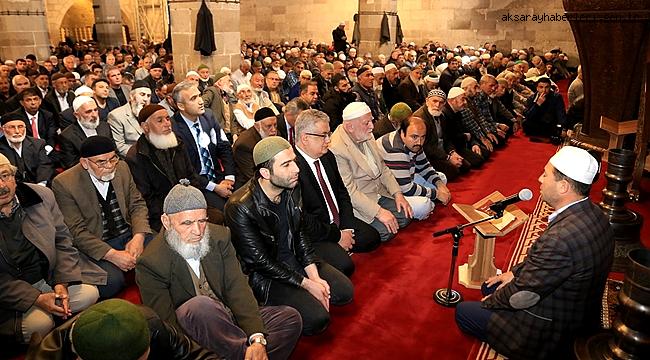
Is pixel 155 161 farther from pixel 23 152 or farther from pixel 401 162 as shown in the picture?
pixel 401 162

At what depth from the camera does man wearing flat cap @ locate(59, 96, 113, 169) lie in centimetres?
525

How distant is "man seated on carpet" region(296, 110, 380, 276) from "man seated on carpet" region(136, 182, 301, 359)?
107cm

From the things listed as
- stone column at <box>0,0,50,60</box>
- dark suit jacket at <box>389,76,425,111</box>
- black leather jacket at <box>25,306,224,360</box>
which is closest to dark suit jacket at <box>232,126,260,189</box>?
black leather jacket at <box>25,306,224,360</box>

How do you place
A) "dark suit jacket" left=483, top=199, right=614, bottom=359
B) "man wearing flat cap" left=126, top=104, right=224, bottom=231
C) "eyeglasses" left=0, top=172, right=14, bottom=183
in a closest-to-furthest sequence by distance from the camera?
"dark suit jacket" left=483, top=199, right=614, bottom=359 → "eyeglasses" left=0, top=172, right=14, bottom=183 → "man wearing flat cap" left=126, top=104, right=224, bottom=231

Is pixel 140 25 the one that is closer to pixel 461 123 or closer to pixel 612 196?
pixel 461 123

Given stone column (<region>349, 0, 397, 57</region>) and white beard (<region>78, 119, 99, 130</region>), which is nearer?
white beard (<region>78, 119, 99, 130</region>)

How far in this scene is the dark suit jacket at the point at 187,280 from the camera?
2.71 m

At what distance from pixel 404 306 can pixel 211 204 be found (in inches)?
85.8

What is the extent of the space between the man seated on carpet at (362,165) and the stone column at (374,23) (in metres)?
9.73

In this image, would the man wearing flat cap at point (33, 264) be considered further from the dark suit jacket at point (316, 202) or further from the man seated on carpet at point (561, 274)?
the man seated on carpet at point (561, 274)

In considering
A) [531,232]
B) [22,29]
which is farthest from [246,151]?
[22,29]

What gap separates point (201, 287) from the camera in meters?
2.90

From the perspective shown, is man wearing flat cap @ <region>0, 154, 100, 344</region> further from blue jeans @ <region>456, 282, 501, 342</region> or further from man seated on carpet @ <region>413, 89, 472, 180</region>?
man seated on carpet @ <region>413, 89, 472, 180</region>

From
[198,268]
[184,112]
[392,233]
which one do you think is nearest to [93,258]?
[198,268]
